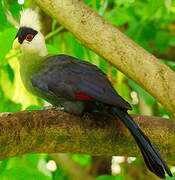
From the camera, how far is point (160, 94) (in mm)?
1484

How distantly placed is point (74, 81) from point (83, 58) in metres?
0.62

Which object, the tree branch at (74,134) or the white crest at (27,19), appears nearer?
the tree branch at (74,134)

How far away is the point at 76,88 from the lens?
57.1 inches

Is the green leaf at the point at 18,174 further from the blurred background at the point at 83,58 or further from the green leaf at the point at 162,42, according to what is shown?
the green leaf at the point at 162,42

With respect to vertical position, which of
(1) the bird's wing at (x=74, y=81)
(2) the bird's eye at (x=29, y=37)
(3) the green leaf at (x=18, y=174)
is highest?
(2) the bird's eye at (x=29, y=37)

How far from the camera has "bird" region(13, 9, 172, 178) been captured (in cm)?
134

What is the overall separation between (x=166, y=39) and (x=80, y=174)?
112 cm

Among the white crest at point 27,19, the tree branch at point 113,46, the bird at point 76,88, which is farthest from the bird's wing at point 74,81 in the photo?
the white crest at point 27,19

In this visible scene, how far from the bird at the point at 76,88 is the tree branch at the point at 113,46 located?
117mm

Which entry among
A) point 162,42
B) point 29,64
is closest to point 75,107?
point 29,64

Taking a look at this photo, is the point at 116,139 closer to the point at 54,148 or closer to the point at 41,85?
the point at 54,148

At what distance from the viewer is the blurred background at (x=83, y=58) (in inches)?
71.0

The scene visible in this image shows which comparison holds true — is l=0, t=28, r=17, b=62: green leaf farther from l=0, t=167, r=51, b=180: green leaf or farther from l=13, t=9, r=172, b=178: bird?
l=0, t=167, r=51, b=180: green leaf

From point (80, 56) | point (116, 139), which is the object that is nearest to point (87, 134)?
point (116, 139)
